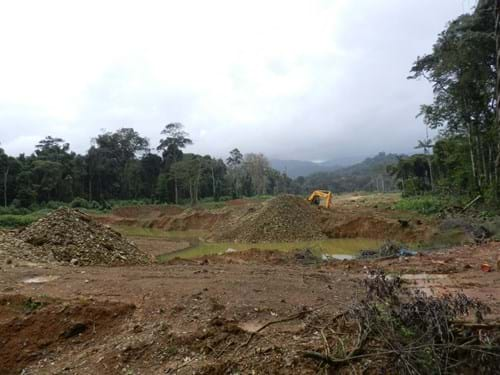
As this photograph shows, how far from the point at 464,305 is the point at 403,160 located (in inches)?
1783

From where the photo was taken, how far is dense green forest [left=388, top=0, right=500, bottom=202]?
16.8 meters

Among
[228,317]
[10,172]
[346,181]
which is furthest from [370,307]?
[346,181]

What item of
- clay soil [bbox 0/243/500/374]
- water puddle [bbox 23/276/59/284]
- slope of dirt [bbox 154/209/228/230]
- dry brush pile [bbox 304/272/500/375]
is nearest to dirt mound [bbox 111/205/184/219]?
slope of dirt [bbox 154/209/228/230]

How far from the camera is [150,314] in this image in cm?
457

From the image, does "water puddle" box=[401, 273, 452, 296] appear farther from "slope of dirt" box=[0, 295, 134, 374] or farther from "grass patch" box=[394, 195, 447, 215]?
"grass patch" box=[394, 195, 447, 215]

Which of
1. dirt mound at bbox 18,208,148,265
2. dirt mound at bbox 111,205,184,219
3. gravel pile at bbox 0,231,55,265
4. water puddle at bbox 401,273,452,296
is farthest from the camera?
dirt mound at bbox 111,205,184,219

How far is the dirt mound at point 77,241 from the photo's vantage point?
9.07 m

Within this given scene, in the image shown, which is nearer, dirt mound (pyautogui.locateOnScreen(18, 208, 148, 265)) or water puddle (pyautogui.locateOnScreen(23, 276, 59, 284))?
water puddle (pyautogui.locateOnScreen(23, 276, 59, 284))

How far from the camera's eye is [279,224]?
66.2ft

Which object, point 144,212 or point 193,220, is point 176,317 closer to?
point 193,220

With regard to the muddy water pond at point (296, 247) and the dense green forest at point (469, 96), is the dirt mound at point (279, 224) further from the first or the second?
the dense green forest at point (469, 96)

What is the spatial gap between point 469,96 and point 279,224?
11.6 metres

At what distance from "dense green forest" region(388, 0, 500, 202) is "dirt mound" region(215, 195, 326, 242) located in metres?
8.32

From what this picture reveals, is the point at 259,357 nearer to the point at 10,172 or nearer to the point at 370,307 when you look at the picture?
the point at 370,307
